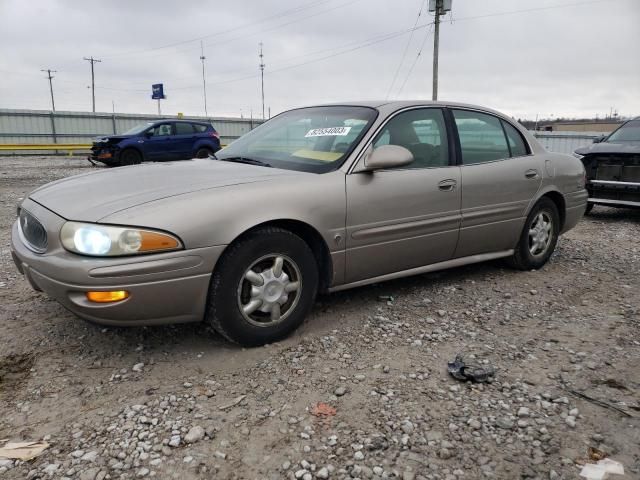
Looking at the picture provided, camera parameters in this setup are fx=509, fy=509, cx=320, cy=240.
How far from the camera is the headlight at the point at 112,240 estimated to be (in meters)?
2.51

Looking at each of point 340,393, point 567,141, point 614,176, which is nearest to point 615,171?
point 614,176

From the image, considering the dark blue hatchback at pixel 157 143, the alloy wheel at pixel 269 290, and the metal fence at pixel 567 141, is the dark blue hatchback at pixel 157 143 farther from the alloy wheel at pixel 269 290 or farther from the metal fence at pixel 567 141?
the alloy wheel at pixel 269 290

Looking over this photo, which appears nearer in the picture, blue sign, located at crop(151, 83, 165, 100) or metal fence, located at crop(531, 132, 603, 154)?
metal fence, located at crop(531, 132, 603, 154)

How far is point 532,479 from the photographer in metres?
1.94

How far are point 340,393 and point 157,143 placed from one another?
14296mm

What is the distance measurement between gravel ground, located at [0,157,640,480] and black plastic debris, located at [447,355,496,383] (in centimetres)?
5

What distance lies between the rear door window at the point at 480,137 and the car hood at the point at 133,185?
1554 millimetres

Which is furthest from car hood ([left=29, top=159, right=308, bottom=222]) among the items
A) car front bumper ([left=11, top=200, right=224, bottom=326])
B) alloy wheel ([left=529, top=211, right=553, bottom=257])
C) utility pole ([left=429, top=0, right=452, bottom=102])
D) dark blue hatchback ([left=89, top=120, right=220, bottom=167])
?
utility pole ([left=429, top=0, right=452, bottom=102])

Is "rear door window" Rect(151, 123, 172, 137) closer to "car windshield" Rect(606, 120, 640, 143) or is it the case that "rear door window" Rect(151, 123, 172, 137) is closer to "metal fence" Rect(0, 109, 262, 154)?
"metal fence" Rect(0, 109, 262, 154)

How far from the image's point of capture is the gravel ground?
2.04 m

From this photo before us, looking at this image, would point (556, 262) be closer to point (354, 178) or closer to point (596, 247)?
point (596, 247)

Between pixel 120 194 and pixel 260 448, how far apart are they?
158 centimetres

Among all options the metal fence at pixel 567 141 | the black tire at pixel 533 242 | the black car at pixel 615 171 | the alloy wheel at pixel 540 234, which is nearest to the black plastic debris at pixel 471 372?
the black tire at pixel 533 242

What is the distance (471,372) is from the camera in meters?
2.69
